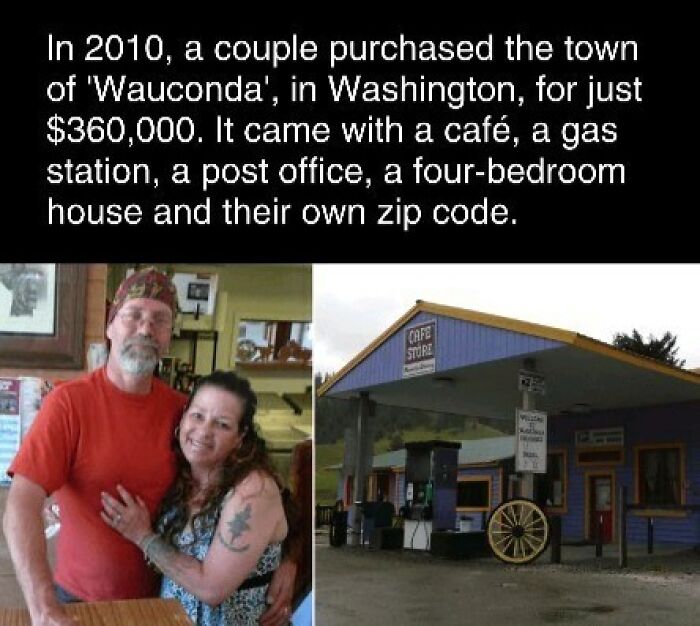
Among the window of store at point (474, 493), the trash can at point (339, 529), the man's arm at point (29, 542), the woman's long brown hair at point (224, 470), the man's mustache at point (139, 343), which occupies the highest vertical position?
the man's mustache at point (139, 343)

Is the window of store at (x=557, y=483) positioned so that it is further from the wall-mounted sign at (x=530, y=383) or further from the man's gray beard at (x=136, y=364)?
the man's gray beard at (x=136, y=364)

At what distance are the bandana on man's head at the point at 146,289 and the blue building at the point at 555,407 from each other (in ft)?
14.4

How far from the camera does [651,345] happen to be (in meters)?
7.36


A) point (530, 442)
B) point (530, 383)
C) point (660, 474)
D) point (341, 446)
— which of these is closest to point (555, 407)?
point (660, 474)

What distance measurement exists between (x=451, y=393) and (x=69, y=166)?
6.62m

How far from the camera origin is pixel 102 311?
7.16 feet

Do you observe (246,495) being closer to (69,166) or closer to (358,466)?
(69,166)

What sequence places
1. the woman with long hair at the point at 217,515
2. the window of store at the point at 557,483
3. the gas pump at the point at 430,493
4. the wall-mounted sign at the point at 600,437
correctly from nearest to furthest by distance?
the woman with long hair at the point at 217,515
the gas pump at the point at 430,493
the wall-mounted sign at the point at 600,437
the window of store at the point at 557,483

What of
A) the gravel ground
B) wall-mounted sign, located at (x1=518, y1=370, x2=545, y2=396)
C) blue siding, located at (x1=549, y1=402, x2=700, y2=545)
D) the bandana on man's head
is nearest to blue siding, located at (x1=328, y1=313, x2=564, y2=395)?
wall-mounted sign, located at (x1=518, y1=370, x2=545, y2=396)

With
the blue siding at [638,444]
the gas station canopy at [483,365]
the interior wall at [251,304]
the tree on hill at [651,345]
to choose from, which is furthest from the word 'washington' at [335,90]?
the blue siding at [638,444]

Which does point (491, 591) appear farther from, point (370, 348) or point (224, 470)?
point (224, 470)

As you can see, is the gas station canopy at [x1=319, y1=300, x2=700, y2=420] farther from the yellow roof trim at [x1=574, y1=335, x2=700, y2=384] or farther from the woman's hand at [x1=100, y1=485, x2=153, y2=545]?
the woman's hand at [x1=100, y1=485, x2=153, y2=545]

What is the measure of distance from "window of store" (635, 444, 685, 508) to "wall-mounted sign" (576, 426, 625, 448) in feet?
0.92

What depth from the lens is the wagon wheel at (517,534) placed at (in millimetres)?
6633
